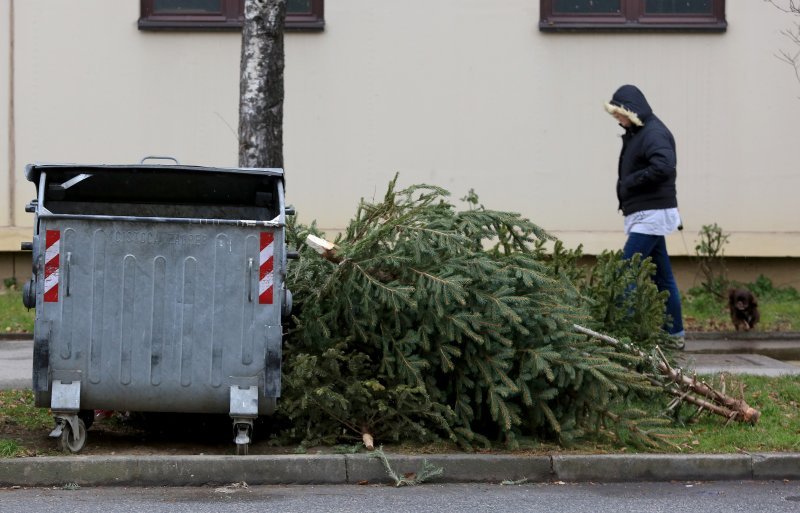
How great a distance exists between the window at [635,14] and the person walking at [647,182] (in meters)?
3.28

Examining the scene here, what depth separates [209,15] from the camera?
13.4m

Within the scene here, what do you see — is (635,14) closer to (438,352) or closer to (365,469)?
(438,352)

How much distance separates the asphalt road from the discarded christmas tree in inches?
19.8

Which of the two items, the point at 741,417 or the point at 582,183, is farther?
the point at 582,183

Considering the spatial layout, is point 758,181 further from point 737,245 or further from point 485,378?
point 485,378

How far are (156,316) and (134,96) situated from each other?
7.42m

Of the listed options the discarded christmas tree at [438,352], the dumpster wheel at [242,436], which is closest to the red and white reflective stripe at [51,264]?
the dumpster wheel at [242,436]

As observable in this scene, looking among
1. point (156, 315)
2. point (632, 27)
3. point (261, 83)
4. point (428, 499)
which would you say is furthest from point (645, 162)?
point (156, 315)

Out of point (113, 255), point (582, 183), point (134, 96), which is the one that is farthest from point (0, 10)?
point (113, 255)

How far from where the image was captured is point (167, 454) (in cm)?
661

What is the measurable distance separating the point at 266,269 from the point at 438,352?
1075 millimetres

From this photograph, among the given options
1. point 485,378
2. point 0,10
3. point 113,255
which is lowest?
point 485,378

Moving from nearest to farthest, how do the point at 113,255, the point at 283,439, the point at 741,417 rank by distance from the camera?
1. the point at 113,255
2. the point at 283,439
3. the point at 741,417

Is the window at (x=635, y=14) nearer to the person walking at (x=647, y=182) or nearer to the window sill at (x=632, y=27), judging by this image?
the window sill at (x=632, y=27)
